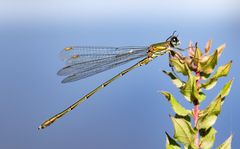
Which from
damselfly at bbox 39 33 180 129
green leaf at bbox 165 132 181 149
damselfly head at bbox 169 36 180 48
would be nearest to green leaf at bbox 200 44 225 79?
green leaf at bbox 165 132 181 149

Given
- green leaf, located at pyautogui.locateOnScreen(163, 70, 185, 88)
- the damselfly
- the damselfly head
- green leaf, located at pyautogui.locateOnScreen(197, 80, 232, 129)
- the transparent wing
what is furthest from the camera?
→ the transparent wing

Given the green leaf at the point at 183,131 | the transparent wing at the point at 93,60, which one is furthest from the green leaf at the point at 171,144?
the transparent wing at the point at 93,60

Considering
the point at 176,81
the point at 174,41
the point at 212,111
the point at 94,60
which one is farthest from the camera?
the point at 94,60

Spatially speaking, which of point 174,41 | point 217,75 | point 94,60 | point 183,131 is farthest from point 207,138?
point 94,60

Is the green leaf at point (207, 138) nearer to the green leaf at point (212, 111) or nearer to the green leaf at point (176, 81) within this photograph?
the green leaf at point (212, 111)

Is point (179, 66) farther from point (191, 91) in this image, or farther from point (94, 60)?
point (94, 60)

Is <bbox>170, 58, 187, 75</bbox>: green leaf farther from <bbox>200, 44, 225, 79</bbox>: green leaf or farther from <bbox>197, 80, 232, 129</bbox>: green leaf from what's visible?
<bbox>197, 80, 232, 129</bbox>: green leaf
